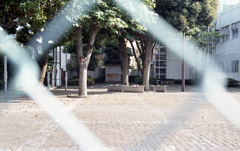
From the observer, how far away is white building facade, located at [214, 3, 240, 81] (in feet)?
117

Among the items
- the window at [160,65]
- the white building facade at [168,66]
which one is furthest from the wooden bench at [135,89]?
the window at [160,65]

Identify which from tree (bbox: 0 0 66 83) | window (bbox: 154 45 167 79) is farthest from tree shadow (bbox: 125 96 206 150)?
window (bbox: 154 45 167 79)

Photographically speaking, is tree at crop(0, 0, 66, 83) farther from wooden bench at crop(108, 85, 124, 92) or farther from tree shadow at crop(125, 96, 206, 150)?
wooden bench at crop(108, 85, 124, 92)

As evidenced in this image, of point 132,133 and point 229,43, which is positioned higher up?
point 229,43

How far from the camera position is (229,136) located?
670 centimetres

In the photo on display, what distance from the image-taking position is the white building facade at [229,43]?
35.6 meters

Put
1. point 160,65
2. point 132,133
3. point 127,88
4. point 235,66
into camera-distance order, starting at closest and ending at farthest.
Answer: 1. point 132,133
2. point 127,88
3. point 235,66
4. point 160,65

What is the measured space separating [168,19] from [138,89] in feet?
17.8

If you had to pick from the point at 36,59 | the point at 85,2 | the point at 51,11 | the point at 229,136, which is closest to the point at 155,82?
the point at 36,59

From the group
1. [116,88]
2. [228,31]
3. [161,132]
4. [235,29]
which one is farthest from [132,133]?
[228,31]

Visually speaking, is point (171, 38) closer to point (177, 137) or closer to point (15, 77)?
point (15, 77)

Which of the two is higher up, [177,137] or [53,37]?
[53,37]

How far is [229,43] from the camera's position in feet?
123

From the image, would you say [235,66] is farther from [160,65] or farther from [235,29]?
A: [160,65]
